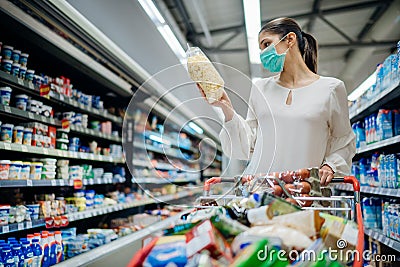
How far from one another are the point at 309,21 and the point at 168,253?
296 inches

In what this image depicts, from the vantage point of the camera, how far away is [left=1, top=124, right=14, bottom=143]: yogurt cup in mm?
2773

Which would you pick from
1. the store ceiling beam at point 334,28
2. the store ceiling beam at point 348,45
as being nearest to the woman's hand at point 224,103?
the store ceiling beam at point 334,28

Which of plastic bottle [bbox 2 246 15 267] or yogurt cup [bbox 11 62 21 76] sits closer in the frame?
plastic bottle [bbox 2 246 15 267]

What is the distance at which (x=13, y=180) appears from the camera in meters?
2.72

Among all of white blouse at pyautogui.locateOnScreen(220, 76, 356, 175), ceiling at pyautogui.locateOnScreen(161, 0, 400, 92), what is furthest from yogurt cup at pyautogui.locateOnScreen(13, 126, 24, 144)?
ceiling at pyautogui.locateOnScreen(161, 0, 400, 92)

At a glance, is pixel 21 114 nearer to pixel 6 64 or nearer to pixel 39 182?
pixel 6 64

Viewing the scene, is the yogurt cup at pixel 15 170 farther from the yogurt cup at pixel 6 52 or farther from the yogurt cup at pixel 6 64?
the yogurt cup at pixel 6 52

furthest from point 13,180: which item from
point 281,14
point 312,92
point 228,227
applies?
point 281,14

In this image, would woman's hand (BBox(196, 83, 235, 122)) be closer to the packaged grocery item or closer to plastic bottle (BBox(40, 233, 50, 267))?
the packaged grocery item

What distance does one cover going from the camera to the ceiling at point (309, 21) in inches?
265

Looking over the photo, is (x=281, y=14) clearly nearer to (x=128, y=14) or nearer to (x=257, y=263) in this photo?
(x=128, y=14)

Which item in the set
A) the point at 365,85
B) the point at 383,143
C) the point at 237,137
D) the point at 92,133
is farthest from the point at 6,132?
the point at 365,85

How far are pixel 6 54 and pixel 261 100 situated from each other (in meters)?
1.97

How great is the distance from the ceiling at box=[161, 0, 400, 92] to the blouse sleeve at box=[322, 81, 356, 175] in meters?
4.52
